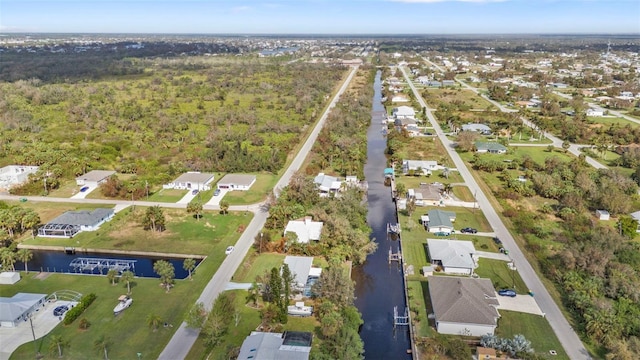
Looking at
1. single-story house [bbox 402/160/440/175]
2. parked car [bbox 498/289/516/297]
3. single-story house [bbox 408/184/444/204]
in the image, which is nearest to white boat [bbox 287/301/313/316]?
parked car [bbox 498/289/516/297]

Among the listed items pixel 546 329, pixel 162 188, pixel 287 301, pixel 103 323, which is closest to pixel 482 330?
pixel 546 329

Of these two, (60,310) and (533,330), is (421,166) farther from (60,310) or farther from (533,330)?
(60,310)

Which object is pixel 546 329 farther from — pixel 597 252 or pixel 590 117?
pixel 590 117

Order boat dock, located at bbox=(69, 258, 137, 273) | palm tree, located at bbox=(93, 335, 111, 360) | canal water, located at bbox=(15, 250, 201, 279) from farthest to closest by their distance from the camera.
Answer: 1. boat dock, located at bbox=(69, 258, 137, 273)
2. canal water, located at bbox=(15, 250, 201, 279)
3. palm tree, located at bbox=(93, 335, 111, 360)

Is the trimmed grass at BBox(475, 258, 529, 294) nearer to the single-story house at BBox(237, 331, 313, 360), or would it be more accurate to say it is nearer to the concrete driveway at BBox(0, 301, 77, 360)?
the single-story house at BBox(237, 331, 313, 360)

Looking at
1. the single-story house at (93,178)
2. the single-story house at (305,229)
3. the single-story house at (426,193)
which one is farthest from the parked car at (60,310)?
the single-story house at (426,193)

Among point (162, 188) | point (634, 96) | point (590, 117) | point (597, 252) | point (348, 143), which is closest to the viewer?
point (597, 252)

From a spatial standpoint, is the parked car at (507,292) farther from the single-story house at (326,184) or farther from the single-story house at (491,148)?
the single-story house at (491,148)
